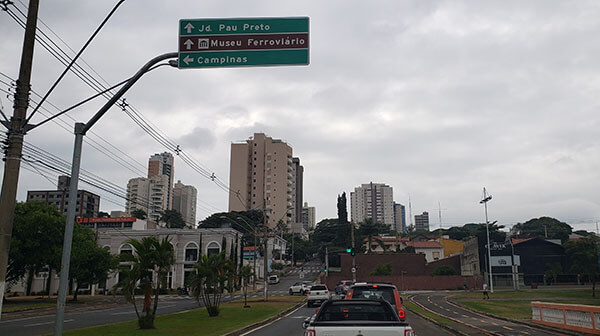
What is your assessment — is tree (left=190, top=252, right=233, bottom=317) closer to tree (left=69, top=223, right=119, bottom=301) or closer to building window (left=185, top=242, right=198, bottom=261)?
tree (left=69, top=223, right=119, bottom=301)

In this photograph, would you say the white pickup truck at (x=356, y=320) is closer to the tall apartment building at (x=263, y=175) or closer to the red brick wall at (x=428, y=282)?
the red brick wall at (x=428, y=282)

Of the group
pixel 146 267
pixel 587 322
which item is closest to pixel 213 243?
pixel 146 267

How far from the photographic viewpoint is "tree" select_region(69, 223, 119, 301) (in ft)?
176

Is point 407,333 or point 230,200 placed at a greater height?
point 230,200

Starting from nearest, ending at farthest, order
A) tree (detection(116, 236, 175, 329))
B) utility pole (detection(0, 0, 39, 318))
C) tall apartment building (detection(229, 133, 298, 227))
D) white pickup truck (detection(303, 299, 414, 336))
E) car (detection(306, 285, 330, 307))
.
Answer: white pickup truck (detection(303, 299, 414, 336))
utility pole (detection(0, 0, 39, 318))
tree (detection(116, 236, 175, 329))
car (detection(306, 285, 330, 307))
tall apartment building (detection(229, 133, 298, 227))

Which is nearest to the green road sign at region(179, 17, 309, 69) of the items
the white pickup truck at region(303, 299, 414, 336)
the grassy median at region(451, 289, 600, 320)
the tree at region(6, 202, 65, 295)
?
the white pickup truck at region(303, 299, 414, 336)

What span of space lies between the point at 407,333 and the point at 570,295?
54.3 meters

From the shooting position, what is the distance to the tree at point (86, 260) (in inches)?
2114

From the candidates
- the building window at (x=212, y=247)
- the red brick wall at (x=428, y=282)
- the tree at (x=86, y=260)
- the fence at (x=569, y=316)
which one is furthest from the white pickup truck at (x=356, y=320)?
the red brick wall at (x=428, y=282)

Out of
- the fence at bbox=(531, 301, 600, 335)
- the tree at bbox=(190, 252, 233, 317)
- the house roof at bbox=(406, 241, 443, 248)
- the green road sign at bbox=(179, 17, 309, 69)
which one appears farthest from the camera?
the house roof at bbox=(406, 241, 443, 248)

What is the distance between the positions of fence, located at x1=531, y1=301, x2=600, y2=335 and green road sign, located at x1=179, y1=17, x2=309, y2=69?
15.5 meters

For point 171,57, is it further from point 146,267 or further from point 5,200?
point 146,267

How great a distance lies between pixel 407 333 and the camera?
7.92 meters

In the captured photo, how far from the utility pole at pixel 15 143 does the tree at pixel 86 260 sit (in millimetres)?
44367
